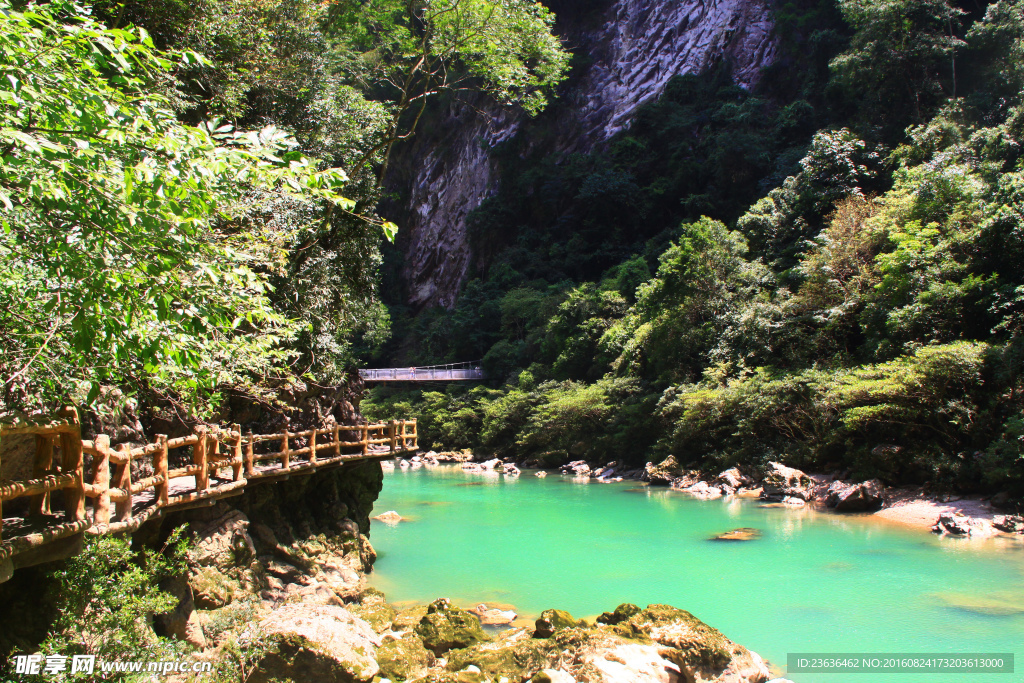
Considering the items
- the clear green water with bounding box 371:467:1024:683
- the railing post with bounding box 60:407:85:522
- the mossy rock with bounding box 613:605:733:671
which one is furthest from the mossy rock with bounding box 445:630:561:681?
the railing post with bounding box 60:407:85:522

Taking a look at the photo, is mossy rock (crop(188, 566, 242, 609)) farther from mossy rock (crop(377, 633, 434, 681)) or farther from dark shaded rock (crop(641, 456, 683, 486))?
dark shaded rock (crop(641, 456, 683, 486))

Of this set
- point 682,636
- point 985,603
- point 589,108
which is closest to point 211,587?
point 682,636

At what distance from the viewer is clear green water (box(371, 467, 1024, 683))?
7.32 m

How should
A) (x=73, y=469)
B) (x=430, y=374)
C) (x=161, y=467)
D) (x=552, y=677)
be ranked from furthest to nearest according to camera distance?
(x=430, y=374), (x=161, y=467), (x=552, y=677), (x=73, y=469)

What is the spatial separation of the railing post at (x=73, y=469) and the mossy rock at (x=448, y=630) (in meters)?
3.95

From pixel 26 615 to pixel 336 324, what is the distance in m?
7.81

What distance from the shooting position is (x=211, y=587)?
679cm

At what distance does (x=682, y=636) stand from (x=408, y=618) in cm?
352

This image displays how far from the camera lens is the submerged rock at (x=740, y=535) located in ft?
38.8

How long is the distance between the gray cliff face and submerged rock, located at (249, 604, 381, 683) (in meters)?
29.6

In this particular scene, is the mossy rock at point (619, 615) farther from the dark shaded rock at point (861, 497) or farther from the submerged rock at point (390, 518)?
the submerged rock at point (390, 518)

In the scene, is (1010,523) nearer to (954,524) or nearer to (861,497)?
(954,524)

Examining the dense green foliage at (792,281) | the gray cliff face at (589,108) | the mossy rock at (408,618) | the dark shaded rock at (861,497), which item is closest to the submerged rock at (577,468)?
the dense green foliage at (792,281)

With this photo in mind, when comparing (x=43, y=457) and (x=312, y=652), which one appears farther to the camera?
(x=312, y=652)
